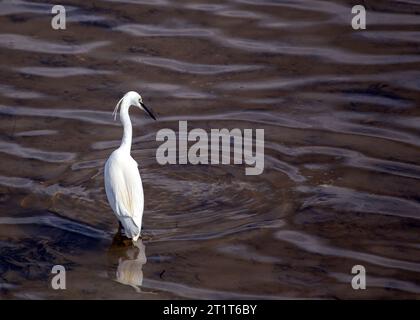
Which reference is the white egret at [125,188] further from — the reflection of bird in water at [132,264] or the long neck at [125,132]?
the reflection of bird in water at [132,264]

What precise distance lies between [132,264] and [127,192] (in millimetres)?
736

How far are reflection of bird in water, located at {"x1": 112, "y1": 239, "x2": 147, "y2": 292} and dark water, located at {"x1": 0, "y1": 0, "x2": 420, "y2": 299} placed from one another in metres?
0.02

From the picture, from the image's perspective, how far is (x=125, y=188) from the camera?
916 centimetres

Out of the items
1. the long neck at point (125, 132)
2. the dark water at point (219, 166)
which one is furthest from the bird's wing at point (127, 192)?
the dark water at point (219, 166)

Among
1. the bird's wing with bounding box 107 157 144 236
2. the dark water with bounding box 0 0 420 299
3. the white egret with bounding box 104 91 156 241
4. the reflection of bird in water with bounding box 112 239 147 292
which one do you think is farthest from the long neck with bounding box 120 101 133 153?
the reflection of bird in water with bounding box 112 239 147 292

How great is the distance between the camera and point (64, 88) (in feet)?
39.7

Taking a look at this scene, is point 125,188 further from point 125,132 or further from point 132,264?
point 132,264

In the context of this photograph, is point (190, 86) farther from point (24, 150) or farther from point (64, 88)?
point (24, 150)

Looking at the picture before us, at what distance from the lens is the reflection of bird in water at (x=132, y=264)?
8.48m

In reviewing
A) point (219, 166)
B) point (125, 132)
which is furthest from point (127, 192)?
point (219, 166)

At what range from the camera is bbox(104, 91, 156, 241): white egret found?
8820mm
